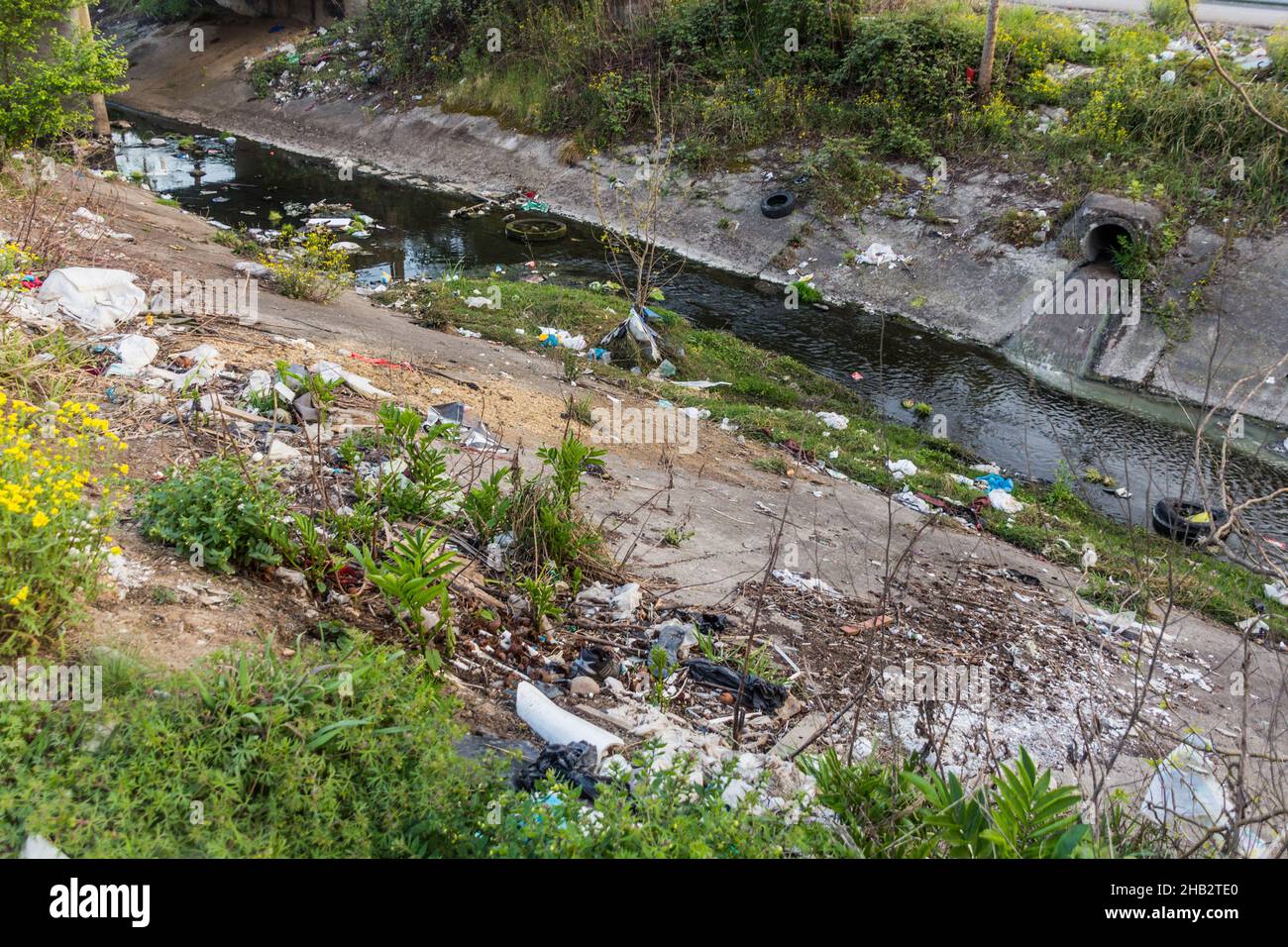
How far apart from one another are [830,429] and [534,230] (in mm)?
6775

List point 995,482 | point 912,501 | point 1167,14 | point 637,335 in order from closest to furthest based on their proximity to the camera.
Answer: point 912,501 → point 995,482 → point 637,335 → point 1167,14

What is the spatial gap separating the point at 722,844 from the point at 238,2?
2687 cm

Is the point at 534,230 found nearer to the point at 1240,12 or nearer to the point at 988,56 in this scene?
the point at 988,56

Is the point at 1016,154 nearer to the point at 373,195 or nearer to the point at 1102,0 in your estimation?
the point at 1102,0

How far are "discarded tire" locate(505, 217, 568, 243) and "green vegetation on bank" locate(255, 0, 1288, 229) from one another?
2.09 m

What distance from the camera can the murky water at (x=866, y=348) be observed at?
7.91 metres

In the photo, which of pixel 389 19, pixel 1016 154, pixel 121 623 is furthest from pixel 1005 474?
pixel 389 19

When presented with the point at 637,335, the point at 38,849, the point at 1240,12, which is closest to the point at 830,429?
the point at 637,335

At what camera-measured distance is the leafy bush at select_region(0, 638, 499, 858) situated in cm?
209

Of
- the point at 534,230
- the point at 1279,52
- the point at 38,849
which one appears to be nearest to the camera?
the point at 38,849

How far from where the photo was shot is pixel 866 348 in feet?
32.7

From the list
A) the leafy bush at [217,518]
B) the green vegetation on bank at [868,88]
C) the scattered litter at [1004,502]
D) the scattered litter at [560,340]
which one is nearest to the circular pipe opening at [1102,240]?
the green vegetation on bank at [868,88]

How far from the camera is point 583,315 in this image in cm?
921

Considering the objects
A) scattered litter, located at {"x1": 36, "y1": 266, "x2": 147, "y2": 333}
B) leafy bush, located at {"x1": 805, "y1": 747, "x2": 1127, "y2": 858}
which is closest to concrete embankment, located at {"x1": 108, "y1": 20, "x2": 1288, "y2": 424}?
leafy bush, located at {"x1": 805, "y1": 747, "x2": 1127, "y2": 858}
